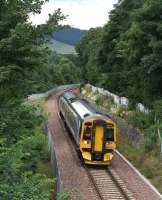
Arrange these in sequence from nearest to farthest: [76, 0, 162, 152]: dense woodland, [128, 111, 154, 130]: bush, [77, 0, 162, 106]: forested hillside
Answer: [76, 0, 162, 152]: dense woodland < [77, 0, 162, 106]: forested hillside < [128, 111, 154, 130]: bush

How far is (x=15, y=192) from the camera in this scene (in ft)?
45.8

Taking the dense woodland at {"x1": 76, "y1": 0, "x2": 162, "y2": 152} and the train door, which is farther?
the dense woodland at {"x1": 76, "y1": 0, "x2": 162, "y2": 152}

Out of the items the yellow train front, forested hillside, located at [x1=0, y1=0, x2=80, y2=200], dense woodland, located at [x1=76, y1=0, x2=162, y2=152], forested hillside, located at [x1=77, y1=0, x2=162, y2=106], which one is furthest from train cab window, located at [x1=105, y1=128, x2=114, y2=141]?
forested hillside, located at [x1=0, y1=0, x2=80, y2=200]

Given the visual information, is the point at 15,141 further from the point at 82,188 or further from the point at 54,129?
the point at 54,129

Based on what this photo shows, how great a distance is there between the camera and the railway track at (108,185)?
23786mm

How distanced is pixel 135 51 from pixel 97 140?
12074mm

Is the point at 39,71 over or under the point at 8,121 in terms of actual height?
over

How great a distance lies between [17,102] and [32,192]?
17.1 feet

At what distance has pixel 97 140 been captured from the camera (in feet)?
96.2

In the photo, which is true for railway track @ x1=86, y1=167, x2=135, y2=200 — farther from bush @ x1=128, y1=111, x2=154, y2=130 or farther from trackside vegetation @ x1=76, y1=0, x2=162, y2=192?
bush @ x1=128, y1=111, x2=154, y2=130

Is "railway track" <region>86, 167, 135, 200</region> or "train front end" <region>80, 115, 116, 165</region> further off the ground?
"train front end" <region>80, 115, 116, 165</region>

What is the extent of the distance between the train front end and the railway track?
28.0 inches

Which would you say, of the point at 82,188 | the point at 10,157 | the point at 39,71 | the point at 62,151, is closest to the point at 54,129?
the point at 62,151

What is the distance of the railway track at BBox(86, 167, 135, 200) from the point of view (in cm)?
2379
